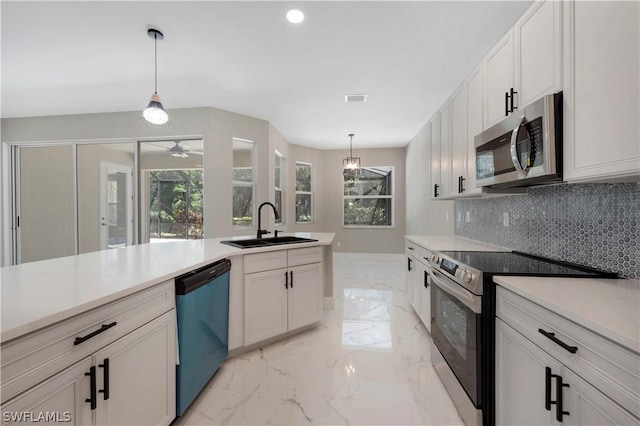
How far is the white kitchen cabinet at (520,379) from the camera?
105 cm

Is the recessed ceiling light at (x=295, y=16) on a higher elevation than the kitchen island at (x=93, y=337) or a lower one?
higher

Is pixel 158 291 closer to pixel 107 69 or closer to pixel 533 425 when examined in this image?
pixel 533 425

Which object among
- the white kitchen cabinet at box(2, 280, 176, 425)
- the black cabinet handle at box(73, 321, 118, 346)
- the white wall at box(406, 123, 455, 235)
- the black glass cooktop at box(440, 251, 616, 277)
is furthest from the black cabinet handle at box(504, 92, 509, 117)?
the black cabinet handle at box(73, 321, 118, 346)

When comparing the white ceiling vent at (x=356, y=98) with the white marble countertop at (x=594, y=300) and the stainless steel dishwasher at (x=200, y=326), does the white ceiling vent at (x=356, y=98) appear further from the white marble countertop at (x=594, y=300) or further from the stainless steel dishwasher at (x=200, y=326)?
the white marble countertop at (x=594, y=300)

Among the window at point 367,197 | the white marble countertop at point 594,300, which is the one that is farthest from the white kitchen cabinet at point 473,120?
the window at point 367,197

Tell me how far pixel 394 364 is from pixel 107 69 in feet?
13.1

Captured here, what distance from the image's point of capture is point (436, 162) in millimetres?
3357

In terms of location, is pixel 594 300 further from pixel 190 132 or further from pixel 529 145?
pixel 190 132

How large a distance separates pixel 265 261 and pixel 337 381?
42.0 inches

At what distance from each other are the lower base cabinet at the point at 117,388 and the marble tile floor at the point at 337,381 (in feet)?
1.43

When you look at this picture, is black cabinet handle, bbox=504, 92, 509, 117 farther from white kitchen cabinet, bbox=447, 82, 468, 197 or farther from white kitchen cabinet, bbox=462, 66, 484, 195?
white kitchen cabinet, bbox=447, 82, 468, 197

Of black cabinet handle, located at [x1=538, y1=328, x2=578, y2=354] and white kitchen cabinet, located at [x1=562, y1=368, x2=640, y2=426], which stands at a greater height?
black cabinet handle, located at [x1=538, y1=328, x2=578, y2=354]

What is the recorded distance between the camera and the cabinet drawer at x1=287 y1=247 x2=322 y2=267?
251 cm

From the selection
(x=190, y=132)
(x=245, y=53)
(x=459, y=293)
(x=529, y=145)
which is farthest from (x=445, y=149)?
(x=190, y=132)
